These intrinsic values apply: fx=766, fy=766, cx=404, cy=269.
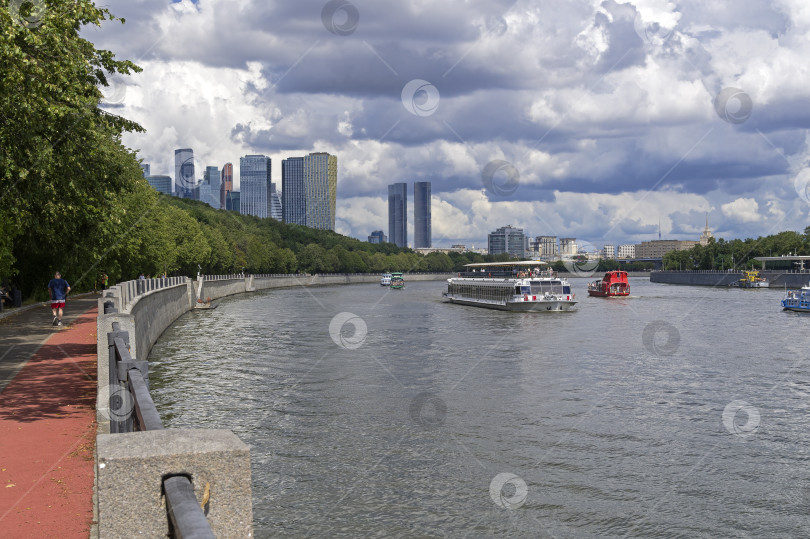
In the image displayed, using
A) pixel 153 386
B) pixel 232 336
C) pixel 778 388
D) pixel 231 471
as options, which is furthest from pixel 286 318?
pixel 231 471

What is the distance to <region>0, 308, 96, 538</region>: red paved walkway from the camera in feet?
30.1

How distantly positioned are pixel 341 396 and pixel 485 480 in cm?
1050

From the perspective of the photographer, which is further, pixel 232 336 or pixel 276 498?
pixel 232 336

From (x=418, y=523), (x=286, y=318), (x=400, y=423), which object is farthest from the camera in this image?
(x=286, y=318)

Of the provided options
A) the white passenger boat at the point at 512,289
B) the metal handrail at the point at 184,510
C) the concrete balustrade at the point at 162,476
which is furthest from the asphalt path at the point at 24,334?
the white passenger boat at the point at 512,289

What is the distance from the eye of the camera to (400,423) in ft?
72.0

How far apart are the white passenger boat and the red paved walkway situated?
5865cm

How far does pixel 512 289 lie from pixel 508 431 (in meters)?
59.3

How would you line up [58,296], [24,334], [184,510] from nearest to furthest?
1. [184,510]
2. [24,334]
3. [58,296]

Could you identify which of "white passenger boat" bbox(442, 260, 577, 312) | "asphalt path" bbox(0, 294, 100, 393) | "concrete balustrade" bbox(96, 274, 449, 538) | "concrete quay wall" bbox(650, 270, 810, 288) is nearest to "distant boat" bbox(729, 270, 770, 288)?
"concrete quay wall" bbox(650, 270, 810, 288)

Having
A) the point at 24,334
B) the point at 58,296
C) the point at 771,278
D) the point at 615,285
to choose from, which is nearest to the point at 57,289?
the point at 58,296

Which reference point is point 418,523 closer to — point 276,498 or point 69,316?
point 276,498

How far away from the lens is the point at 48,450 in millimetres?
12430

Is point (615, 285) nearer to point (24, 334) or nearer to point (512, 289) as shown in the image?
point (512, 289)
